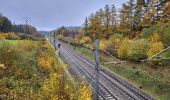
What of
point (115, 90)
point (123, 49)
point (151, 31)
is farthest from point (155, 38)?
point (115, 90)

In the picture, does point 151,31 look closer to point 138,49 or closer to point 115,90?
point 138,49

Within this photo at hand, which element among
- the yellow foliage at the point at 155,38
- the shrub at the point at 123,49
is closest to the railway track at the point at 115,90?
the yellow foliage at the point at 155,38

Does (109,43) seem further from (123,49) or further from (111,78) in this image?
(111,78)

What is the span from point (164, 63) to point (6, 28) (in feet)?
242

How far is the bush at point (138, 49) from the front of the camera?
51.2 m

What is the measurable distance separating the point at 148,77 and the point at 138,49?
454 inches

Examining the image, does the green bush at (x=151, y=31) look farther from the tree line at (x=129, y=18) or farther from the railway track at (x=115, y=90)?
the railway track at (x=115, y=90)

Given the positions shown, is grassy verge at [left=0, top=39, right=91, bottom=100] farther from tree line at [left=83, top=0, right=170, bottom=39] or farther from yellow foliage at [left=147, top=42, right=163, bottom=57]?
tree line at [left=83, top=0, right=170, bottom=39]

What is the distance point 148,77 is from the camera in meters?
41.2

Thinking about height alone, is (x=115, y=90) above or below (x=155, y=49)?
below

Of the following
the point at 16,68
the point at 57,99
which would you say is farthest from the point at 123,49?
the point at 57,99

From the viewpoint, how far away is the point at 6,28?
10694 cm

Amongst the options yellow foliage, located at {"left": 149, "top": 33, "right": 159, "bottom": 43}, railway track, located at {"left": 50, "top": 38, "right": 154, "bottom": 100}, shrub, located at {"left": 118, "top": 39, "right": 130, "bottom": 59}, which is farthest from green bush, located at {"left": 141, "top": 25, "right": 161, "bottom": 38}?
railway track, located at {"left": 50, "top": 38, "right": 154, "bottom": 100}

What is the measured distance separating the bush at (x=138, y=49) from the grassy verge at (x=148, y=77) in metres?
1.36
